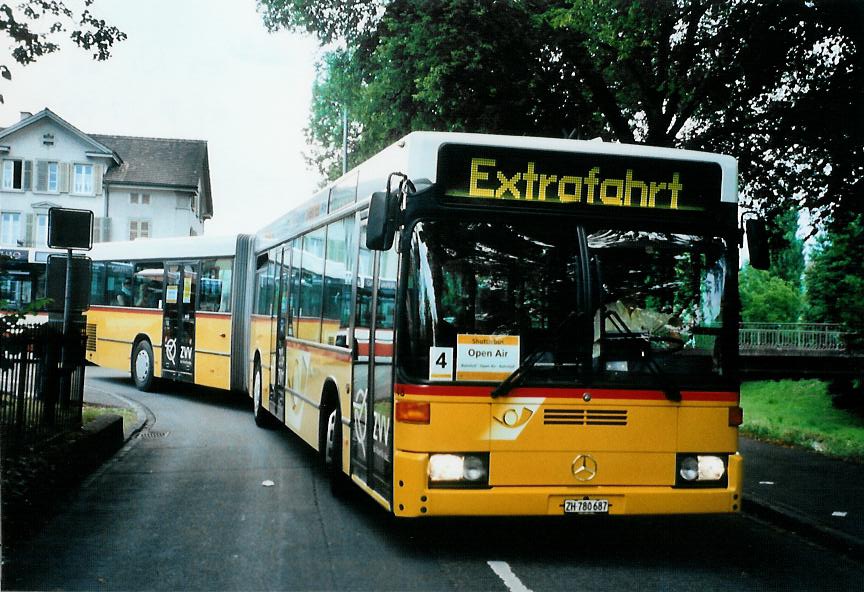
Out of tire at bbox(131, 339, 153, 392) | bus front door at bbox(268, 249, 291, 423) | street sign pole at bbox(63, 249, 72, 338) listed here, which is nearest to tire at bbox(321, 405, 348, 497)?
bus front door at bbox(268, 249, 291, 423)

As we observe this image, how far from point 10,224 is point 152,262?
1756 inches

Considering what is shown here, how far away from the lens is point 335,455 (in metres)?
9.05

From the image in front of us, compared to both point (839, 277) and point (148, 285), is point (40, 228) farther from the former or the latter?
point (839, 277)

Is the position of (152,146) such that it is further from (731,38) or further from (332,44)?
(731,38)

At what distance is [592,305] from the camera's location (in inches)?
259

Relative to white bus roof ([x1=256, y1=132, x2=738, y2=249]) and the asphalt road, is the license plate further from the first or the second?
white bus roof ([x1=256, y1=132, x2=738, y2=249])

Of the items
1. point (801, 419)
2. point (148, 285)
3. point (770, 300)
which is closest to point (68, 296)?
point (148, 285)

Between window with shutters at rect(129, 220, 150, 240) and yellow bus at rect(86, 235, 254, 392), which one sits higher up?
window with shutters at rect(129, 220, 150, 240)

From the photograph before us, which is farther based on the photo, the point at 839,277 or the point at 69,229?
the point at 839,277

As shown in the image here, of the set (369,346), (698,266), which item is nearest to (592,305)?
(698,266)

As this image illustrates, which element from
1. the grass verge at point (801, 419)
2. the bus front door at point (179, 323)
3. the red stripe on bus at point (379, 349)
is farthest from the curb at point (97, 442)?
the grass verge at point (801, 419)

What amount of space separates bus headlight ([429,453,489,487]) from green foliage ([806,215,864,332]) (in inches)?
374

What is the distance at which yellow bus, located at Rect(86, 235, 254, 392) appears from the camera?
17.3m

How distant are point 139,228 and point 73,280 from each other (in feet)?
175
